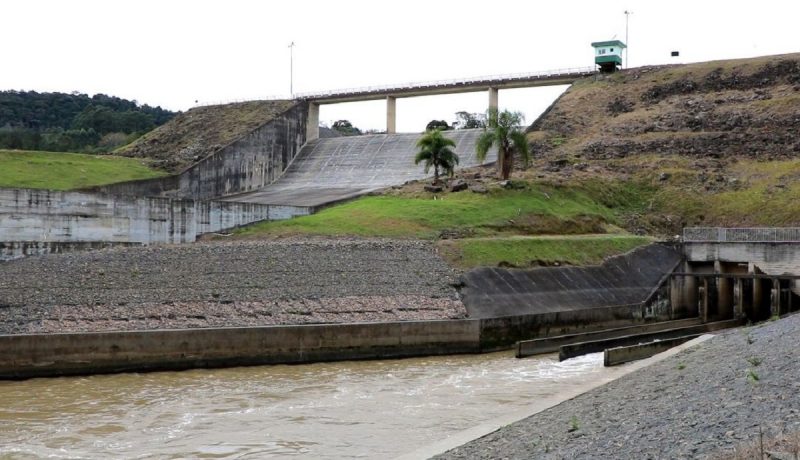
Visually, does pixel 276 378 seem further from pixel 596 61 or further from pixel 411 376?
pixel 596 61

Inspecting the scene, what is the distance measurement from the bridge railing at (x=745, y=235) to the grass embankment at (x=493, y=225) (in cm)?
266

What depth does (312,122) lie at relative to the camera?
240ft

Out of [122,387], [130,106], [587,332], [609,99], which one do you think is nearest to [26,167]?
[122,387]

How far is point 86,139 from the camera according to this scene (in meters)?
93.4

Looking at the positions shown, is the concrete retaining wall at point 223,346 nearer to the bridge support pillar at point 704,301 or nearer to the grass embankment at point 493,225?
the grass embankment at point 493,225

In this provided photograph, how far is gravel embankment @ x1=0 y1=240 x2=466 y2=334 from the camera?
78.4 feet

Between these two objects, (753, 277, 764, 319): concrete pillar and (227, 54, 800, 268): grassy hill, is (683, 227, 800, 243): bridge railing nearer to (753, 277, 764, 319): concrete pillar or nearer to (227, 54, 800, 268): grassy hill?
(753, 277, 764, 319): concrete pillar

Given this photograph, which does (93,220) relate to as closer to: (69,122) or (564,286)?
(564,286)

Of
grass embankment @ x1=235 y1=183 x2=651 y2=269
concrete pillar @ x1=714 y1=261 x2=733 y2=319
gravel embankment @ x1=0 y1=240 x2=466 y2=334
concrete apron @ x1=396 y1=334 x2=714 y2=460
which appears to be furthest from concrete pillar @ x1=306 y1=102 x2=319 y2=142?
concrete apron @ x1=396 y1=334 x2=714 y2=460

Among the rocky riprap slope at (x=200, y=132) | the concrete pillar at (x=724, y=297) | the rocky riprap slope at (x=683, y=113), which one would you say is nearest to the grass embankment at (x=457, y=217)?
the concrete pillar at (x=724, y=297)

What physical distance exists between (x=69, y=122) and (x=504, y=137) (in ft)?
336

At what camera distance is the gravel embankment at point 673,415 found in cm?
952

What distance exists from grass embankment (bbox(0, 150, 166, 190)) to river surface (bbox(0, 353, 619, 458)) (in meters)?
27.0

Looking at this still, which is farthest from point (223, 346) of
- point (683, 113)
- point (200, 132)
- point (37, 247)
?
point (200, 132)
